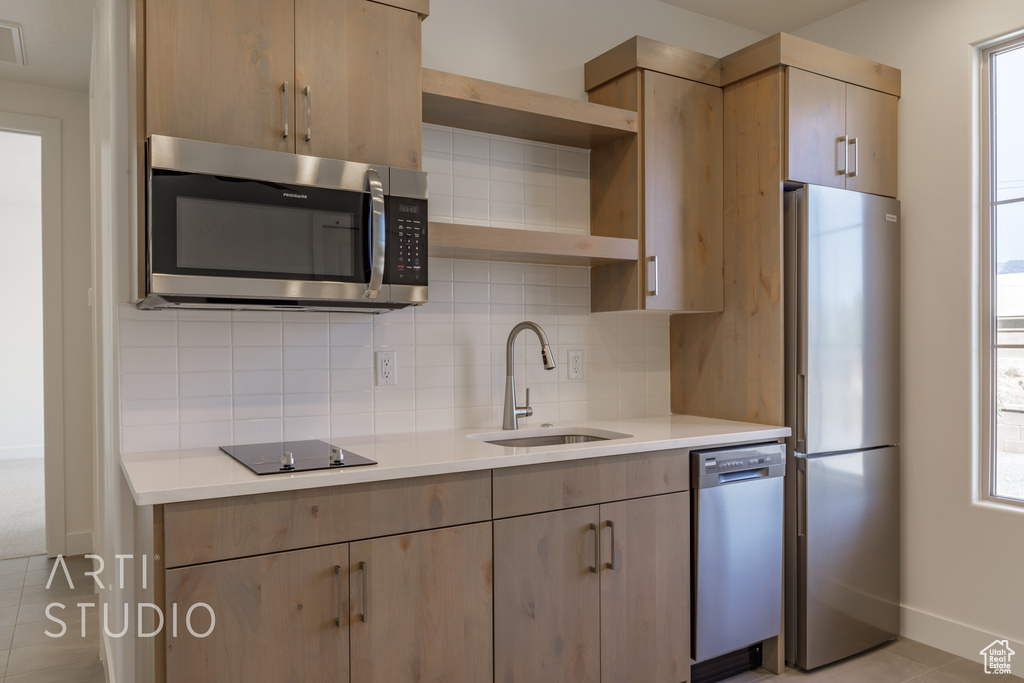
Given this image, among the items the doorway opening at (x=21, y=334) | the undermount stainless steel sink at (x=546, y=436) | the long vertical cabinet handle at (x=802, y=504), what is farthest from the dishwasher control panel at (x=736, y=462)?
the doorway opening at (x=21, y=334)

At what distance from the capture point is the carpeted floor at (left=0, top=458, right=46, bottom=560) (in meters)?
4.18

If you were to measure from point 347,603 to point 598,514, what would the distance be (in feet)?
2.67

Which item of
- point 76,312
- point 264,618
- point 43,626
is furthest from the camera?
point 76,312

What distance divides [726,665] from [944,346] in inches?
60.4

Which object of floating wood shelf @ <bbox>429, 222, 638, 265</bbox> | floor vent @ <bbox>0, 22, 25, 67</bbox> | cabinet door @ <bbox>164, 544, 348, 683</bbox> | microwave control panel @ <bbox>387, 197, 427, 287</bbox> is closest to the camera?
cabinet door @ <bbox>164, 544, 348, 683</bbox>

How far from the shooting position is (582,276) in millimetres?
2938

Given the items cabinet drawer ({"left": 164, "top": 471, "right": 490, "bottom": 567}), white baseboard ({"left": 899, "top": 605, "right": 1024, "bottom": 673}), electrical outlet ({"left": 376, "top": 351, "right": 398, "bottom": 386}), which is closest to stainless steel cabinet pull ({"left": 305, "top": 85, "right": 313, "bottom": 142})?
electrical outlet ({"left": 376, "top": 351, "right": 398, "bottom": 386})

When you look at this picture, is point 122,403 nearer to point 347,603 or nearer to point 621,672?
point 347,603

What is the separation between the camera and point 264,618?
5.40 ft

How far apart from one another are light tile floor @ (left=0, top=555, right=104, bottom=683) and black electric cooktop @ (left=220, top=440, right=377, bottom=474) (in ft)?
2.36

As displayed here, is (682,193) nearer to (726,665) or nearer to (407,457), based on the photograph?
(407,457)

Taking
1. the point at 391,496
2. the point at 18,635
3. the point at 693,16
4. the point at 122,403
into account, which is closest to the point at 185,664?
the point at 391,496

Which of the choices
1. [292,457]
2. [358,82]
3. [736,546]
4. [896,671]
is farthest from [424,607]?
[896,671]

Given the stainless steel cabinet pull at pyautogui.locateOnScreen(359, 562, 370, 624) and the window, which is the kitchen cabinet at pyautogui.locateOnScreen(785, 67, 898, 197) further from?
the stainless steel cabinet pull at pyautogui.locateOnScreen(359, 562, 370, 624)
